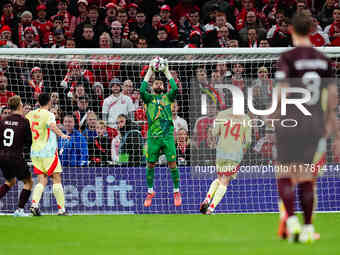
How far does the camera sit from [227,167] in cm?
1230

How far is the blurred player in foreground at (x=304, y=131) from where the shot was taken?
21.3 ft

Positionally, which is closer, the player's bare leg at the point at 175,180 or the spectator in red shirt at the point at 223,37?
the player's bare leg at the point at 175,180

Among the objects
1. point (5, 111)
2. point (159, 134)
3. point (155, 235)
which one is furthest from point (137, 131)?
point (155, 235)

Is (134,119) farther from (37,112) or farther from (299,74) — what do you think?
(299,74)

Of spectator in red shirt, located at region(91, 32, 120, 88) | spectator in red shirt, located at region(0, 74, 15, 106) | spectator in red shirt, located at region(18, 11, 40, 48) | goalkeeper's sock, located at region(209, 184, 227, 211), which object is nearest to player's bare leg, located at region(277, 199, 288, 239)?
goalkeeper's sock, located at region(209, 184, 227, 211)

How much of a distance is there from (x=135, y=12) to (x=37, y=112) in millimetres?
5135

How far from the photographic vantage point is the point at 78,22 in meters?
16.4

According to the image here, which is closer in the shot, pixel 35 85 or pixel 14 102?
pixel 14 102

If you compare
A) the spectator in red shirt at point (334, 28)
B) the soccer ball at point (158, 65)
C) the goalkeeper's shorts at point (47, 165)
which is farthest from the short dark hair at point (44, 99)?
the spectator in red shirt at point (334, 28)

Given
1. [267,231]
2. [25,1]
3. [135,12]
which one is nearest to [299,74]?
[267,231]

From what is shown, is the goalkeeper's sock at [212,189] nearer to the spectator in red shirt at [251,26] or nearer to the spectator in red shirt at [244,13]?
the spectator in red shirt at [251,26]

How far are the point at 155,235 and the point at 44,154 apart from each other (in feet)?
13.5

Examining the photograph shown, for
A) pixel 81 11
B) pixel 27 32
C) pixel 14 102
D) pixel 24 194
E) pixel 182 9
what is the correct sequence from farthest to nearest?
pixel 182 9
pixel 81 11
pixel 27 32
pixel 24 194
pixel 14 102

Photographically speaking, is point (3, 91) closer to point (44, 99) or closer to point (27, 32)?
point (44, 99)
